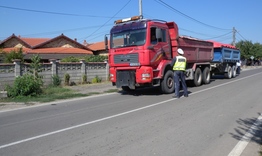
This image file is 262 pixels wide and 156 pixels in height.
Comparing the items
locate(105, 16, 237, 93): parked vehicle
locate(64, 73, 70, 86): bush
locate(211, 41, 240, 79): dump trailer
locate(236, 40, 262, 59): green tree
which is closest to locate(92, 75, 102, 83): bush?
locate(64, 73, 70, 86): bush

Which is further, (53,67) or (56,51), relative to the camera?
(56,51)

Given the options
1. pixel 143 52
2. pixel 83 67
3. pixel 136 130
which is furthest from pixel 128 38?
pixel 83 67

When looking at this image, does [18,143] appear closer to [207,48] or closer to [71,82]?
[71,82]

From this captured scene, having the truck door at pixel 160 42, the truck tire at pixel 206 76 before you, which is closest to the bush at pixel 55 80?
the truck door at pixel 160 42

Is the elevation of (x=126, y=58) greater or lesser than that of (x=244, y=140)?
greater

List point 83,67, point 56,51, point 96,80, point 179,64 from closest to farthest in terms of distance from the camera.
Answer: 1. point 179,64
2. point 83,67
3. point 96,80
4. point 56,51

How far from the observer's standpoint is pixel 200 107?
27.8 feet

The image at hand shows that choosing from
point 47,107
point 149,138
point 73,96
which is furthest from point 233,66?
point 149,138

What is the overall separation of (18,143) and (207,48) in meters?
13.7

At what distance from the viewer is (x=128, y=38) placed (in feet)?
37.3

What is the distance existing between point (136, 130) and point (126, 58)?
18.8ft

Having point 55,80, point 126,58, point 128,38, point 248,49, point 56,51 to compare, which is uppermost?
point 248,49

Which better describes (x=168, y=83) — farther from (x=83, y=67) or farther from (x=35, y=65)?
(x=83, y=67)

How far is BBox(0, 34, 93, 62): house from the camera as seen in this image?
32.9 metres
